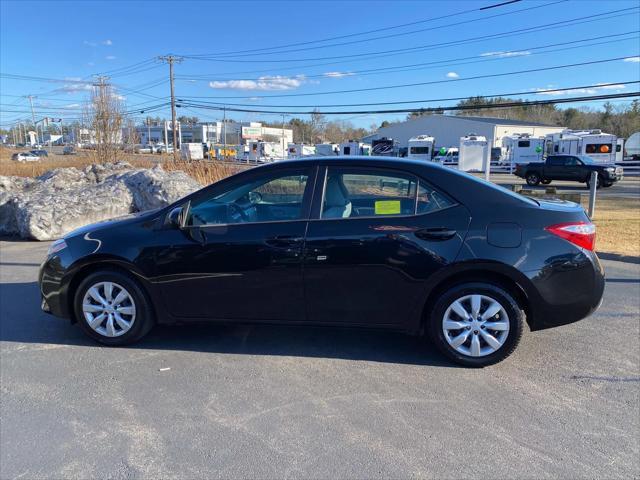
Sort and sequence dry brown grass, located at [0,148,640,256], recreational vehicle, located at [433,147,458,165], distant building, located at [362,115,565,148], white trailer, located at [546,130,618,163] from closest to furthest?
dry brown grass, located at [0,148,640,256] → white trailer, located at [546,130,618,163] → recreational vehicle, located at [433,147,458,165] → distant building, located at [362,115,565,148]

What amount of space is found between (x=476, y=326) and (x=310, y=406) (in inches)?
57.6

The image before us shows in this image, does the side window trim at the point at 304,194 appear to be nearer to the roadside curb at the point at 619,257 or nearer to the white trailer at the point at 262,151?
the roadside curb at the point at 619,257

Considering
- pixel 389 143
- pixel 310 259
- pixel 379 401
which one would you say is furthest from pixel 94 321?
pixel 389 143

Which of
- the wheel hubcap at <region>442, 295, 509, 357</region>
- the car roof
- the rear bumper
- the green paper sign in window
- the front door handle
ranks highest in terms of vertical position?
the car roof

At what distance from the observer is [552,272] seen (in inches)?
143

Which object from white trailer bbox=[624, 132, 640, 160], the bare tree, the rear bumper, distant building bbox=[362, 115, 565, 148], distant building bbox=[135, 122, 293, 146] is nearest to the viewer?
the rear bumper

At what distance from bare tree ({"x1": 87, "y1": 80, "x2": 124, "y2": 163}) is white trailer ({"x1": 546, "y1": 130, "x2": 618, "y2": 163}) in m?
31.1

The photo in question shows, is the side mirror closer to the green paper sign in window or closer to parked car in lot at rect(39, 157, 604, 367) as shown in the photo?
parked car in lot at rect(39, 157, 604, 367)

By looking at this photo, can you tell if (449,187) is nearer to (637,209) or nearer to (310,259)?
(310,259)

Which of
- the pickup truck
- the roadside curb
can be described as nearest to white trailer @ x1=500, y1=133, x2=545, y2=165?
the pickup truck

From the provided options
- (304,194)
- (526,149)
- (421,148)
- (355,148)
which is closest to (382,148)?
(355,148)

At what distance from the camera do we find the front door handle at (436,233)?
3672 millimetres

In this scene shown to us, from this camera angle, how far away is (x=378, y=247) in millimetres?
3723

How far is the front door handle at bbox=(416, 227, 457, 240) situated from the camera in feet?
12.0
